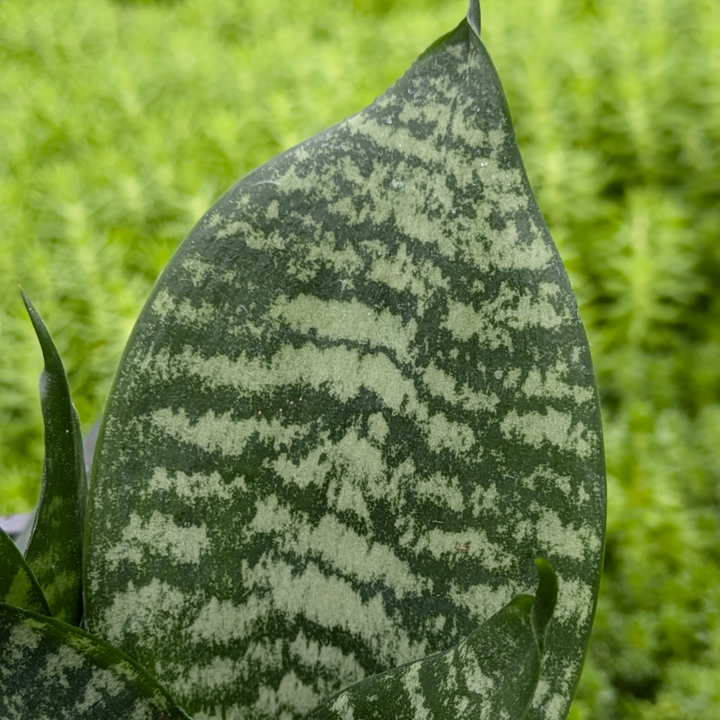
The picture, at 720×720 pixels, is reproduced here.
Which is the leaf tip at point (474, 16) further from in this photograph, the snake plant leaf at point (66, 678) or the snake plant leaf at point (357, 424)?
the snake plant leaf at point (66, 678)

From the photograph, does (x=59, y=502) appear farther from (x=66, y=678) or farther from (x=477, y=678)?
(x=477, y=678)

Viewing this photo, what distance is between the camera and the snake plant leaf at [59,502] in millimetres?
311

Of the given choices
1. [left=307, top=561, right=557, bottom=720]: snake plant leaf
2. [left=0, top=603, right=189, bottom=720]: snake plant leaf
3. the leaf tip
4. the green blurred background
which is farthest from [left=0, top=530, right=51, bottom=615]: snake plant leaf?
the green blurred background

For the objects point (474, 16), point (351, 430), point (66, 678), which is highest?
point (474, 16)

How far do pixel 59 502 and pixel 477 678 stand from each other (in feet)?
0.61

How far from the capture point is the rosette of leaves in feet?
1.05

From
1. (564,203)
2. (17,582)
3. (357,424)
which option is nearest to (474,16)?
(357,424)

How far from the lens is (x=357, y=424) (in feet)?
1.12

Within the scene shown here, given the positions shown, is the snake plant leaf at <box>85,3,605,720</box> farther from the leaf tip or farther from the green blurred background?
the green blurred background

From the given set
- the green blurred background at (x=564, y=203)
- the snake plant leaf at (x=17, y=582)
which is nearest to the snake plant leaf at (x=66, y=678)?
the snake plant leaf at (x=17, y=582)

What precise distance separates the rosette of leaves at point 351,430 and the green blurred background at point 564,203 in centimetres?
51

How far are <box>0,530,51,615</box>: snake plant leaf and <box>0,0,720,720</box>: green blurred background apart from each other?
610mm

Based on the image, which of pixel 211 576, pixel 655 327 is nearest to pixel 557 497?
pixel 211 576

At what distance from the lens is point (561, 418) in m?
0.32
